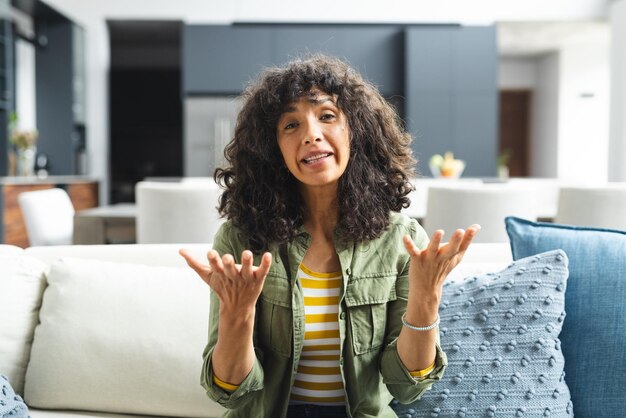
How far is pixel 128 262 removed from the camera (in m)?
1.79

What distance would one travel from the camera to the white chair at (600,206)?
2906 millimetres

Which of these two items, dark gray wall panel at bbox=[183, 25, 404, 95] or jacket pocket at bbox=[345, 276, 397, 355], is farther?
dark gray wall panel at bbox=[183, 25, 404, 95]

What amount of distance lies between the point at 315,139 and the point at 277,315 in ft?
1.12

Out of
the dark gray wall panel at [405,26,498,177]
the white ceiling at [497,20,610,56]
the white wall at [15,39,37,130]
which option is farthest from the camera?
the white ceiling at [497,20,610,56]

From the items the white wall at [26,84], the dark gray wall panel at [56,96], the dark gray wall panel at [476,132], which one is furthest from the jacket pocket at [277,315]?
the white wall at [26,84]

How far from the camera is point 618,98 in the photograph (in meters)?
6.54

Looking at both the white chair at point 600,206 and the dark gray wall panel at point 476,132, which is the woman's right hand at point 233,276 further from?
the dark gray wall panel at point 476,132

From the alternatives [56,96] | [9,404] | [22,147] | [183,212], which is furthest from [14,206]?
[9,404]

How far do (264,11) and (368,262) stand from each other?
6.60 meters

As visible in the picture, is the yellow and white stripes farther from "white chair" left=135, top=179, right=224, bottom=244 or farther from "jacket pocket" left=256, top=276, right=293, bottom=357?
"white chair" left=135, top=179, right=224, bottom=244

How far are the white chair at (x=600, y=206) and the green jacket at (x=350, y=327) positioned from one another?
6.28 feet

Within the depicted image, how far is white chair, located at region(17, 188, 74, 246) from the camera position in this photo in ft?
11.1

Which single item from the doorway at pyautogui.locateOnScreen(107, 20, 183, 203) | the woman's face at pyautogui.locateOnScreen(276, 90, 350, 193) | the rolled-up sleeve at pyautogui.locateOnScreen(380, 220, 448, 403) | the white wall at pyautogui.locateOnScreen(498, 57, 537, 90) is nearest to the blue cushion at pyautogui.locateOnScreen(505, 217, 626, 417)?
the rolled-up sleeve at pyautogui.locateOnScreen(380, 220, 448, 403)

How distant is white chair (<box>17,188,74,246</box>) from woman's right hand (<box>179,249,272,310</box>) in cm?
265
